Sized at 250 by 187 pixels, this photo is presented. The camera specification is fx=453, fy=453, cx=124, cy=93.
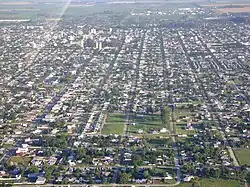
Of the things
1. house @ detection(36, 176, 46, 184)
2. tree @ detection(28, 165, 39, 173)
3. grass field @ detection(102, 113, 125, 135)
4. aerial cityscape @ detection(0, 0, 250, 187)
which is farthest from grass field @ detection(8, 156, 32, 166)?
grass field @ detection(102, 113, 125, 135)

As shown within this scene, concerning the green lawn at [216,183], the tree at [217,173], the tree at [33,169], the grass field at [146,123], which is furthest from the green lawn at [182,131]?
the tree at [33,169]

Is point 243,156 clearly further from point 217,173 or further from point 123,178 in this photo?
point 123,178

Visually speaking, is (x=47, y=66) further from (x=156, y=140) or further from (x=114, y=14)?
(x=114, y=14)

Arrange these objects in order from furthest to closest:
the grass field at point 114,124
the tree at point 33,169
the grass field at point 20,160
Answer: the grass field at point 114,124 < the grass field at point 20,160 < the tree at point 33,169

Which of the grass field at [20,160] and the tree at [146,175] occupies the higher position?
the tree at [146,175]

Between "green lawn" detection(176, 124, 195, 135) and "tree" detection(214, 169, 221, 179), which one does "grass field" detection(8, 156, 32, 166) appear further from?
"tree" detection(214, 169, 221, 179)

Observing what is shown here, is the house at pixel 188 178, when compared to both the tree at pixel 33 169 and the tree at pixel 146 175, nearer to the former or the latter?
the tree at pixel 146 175
